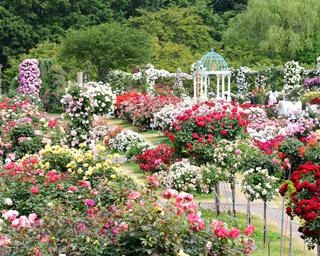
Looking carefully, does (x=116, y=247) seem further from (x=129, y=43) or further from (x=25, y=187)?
(x=129, y=43)

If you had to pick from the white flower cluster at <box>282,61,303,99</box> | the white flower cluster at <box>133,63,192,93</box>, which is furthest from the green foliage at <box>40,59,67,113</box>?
the white flower cluster at <box>282,61,303,99</box>

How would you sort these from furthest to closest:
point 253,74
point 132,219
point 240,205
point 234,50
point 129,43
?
point 234,50 → point 129,43 → point 253,74 → point 240,205 → point 132,219

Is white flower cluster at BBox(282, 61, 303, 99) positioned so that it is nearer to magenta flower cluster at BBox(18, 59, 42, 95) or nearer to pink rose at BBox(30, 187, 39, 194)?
magenta flower cluster at BBox(18, 59, 42, 95)

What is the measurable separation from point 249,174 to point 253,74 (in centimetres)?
2251

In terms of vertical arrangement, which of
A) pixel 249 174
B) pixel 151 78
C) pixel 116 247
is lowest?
pixel 151 78

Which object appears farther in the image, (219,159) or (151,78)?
(151,78)

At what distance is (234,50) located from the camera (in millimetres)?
39438

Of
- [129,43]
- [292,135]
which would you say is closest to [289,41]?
[129,43]

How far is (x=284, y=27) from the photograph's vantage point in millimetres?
37500

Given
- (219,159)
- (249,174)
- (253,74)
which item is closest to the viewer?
(249,174)

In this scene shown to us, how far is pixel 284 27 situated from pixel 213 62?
378 inches

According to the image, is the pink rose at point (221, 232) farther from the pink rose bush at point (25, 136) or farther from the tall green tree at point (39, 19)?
the tall green tree at point (39, 19)

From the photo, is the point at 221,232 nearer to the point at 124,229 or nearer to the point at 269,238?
the point at 124,229

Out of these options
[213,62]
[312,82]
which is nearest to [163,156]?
[213,62]
